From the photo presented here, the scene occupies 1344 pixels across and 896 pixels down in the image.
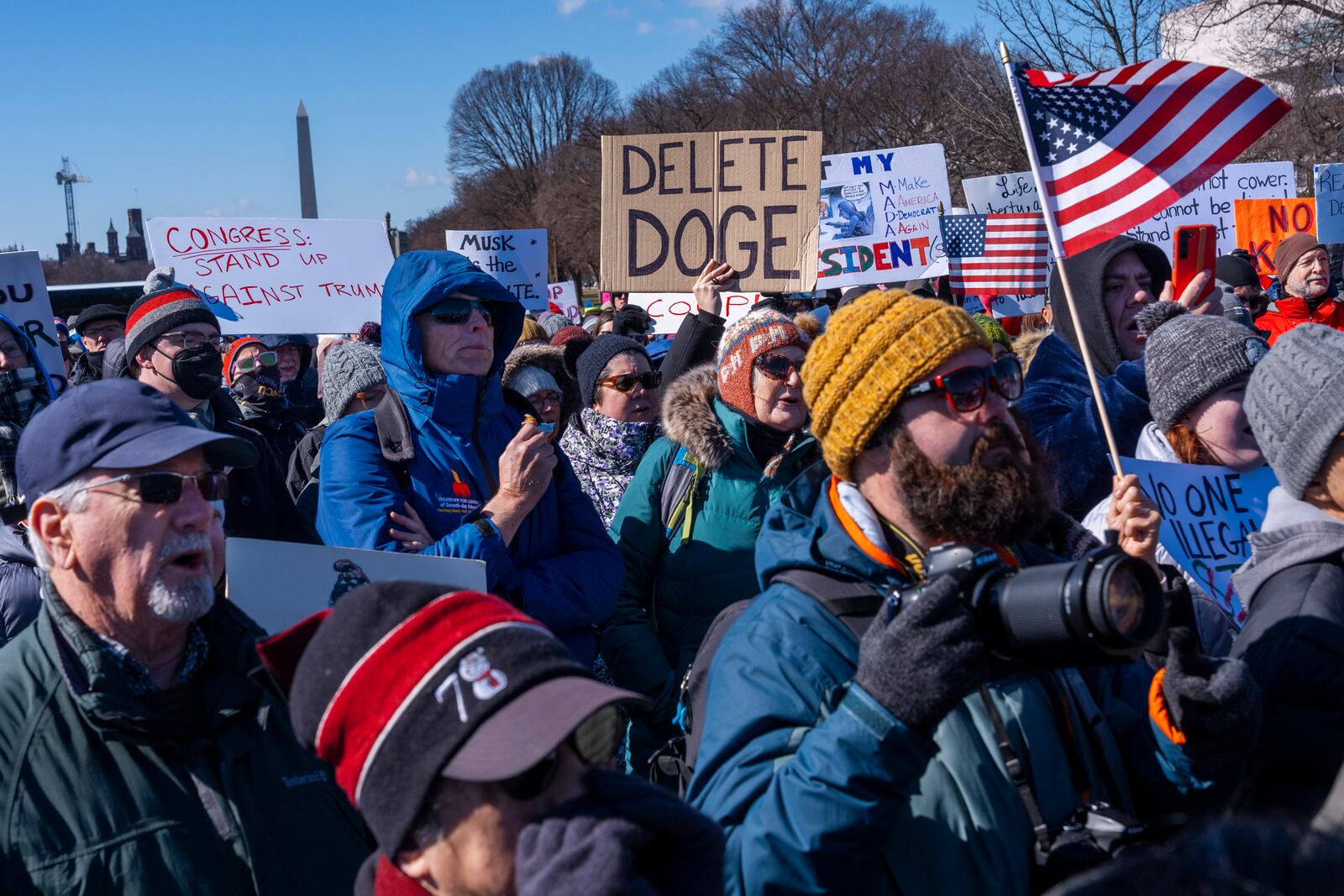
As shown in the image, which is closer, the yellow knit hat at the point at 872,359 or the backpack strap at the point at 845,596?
the backpack strap at the point at 845,596

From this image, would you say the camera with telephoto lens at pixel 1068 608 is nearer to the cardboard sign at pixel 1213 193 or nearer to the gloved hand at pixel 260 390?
the gloved hand at pixel 260 390

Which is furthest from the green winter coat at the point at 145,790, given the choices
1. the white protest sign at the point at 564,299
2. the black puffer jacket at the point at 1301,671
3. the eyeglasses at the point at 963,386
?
the white protest sign at the point at 564,299

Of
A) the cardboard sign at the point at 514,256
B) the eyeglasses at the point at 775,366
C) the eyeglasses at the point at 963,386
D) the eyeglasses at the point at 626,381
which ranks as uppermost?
the cardboard sign at the point at 514,256

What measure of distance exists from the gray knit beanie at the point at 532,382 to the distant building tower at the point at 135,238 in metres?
78.2

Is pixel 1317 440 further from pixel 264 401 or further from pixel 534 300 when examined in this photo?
pixel 534 300

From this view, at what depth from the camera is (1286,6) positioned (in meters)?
26.4

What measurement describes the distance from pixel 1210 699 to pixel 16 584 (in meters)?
2.99

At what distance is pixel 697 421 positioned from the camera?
14.0ft

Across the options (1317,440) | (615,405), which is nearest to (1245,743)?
Result: (1317,440)

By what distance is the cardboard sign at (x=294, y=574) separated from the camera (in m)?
3.12

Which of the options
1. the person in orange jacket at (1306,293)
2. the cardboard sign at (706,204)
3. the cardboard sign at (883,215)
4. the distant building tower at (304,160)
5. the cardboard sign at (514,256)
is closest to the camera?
the cardboard sign at (706,204)

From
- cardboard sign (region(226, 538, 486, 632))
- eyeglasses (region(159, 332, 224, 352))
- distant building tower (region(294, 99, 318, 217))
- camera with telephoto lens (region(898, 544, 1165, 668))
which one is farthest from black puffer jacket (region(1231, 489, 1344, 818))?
distant building tower (region(294, 99, 318, 217))

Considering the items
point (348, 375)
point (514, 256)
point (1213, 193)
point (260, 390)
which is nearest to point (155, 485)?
point (348, 375)

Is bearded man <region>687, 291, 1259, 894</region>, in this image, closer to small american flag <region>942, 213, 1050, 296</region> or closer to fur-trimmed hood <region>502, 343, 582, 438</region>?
fur-trimmed hood <region>502, 343, 582, 438</region>
